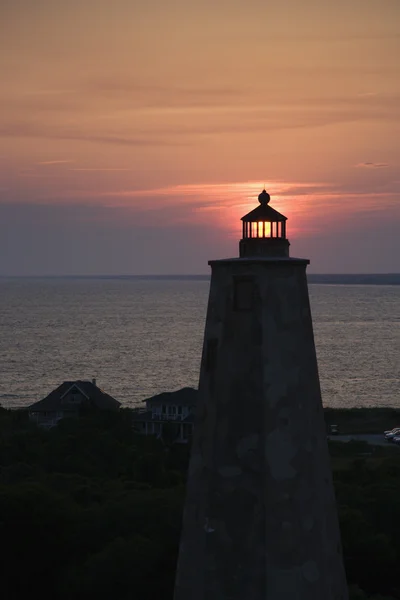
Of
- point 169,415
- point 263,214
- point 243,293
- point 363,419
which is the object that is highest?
point 263,214

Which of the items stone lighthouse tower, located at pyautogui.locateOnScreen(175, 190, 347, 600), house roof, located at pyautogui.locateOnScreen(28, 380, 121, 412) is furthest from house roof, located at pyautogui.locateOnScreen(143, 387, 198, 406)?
stone lighthouse tower, located at pyautogui.locateOnScreen(175, 190, 347, 600)

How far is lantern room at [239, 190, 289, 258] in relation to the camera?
7.42 m

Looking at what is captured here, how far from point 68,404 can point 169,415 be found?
7.65 m

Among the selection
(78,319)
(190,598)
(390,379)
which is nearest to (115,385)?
(390,379)

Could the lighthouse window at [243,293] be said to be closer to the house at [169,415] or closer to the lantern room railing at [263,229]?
the lantern room railing at [263,229]

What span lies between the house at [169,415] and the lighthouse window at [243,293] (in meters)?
42.7

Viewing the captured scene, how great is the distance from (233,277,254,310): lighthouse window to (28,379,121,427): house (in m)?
47.2

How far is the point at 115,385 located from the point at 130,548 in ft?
235

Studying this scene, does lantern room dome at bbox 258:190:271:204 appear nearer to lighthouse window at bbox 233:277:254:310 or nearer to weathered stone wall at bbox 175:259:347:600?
weathered stone wall at bbox 175:259:347:600

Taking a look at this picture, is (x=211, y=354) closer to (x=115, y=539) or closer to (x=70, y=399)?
(x=115, y=539)

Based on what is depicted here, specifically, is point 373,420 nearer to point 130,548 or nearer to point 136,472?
point 136,472

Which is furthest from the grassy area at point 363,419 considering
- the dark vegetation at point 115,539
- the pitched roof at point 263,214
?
the pitched roof at point 263,214

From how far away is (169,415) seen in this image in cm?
5231

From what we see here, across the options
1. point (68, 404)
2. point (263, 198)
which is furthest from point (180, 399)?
point (263, 198)
